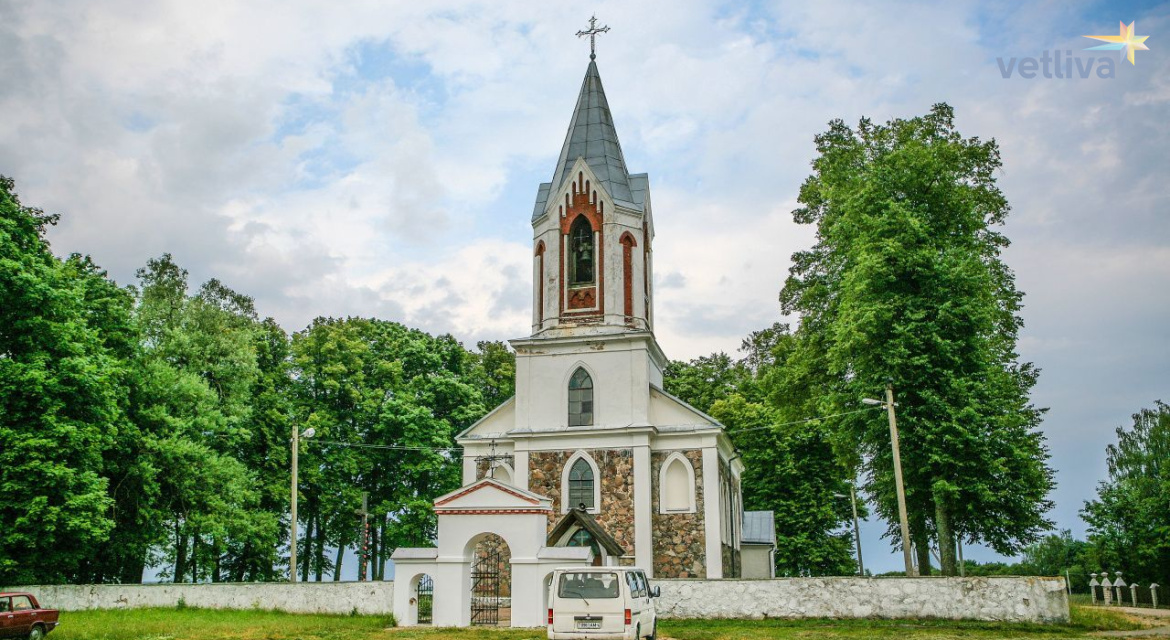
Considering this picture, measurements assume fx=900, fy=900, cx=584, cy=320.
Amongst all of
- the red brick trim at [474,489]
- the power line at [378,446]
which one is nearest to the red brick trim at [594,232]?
the red brick trim at [474,489]

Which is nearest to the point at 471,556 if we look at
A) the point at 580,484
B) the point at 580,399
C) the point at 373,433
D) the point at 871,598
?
the point at 580,484

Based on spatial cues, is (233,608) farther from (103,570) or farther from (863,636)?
(863,636)

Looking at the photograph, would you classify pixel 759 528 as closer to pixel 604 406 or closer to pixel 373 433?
pixel 604 406

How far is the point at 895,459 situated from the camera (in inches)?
956

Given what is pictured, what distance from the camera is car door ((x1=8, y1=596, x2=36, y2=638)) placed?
1808 centimetres

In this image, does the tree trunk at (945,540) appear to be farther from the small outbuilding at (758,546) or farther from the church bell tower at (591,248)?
the small outbuilding at (758,546)

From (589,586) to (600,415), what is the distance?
14.3 m

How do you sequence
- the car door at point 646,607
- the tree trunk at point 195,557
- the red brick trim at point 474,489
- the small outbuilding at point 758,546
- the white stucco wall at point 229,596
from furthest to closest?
the small outbuilding at point 758,546
the tree trunk at point 195,557
the white stucco wall at point 229,596
the red brick trim at point 474,489
the car door at point 646,607

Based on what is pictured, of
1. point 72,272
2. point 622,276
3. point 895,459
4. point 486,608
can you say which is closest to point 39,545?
point 72,272

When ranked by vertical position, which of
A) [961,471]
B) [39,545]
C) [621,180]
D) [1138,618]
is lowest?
[1138,618]

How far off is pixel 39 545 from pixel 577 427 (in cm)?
1587

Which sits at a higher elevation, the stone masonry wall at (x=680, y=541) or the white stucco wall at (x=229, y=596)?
the stone masonry wall at (x=680, y=541)

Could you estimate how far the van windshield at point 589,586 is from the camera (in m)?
15.0

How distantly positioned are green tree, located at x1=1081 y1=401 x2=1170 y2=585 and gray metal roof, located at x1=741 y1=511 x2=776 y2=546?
15.2 m
